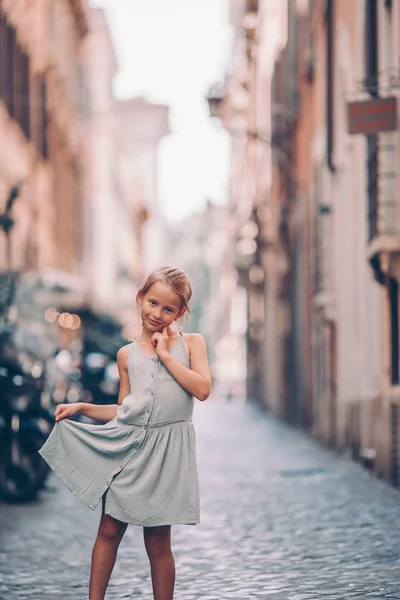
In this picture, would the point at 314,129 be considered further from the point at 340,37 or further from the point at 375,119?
the point at 375,119

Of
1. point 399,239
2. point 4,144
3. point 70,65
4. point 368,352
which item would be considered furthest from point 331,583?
point 70,65

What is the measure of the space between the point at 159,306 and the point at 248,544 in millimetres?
3708

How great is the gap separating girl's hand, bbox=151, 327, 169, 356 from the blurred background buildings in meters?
0.41

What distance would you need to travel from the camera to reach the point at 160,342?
17.4ft

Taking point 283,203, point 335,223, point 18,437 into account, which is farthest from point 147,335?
point 283,203

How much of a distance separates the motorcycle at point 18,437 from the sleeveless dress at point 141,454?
580cm

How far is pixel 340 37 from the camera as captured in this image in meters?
18.1

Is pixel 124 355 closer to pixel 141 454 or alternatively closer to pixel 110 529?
pixel 141 454

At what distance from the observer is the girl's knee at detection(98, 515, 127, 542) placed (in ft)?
17.5

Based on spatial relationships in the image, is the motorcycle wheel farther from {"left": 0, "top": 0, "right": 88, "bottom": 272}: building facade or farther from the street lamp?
{"left": 0, "top": 0, "right": 88, "bottom": 272}: building facade

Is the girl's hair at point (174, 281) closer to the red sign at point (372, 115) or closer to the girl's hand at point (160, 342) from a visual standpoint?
the girl's hand at point (160, 342)

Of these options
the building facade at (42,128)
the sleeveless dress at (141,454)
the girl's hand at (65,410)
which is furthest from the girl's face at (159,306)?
the building facade at (42,128)

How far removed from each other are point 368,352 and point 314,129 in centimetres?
732

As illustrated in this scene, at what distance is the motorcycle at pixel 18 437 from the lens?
36.7ft
